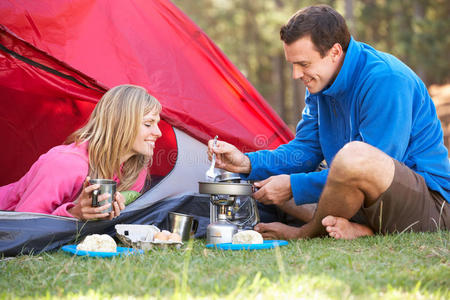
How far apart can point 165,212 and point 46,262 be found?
84 cm

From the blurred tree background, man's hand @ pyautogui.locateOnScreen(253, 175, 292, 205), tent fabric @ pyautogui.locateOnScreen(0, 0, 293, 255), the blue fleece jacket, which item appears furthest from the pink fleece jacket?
the blurred tree background

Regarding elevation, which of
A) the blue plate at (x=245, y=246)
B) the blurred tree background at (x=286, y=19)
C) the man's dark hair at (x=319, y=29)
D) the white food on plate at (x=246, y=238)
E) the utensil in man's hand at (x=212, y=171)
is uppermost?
the blurred tree background at (x=286, y=19)

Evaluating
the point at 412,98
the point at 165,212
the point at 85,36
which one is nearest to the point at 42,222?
the point at 165,212

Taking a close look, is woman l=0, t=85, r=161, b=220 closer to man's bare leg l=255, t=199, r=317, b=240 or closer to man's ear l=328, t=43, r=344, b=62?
man's bare leg l=255, t=199, r=317, b=240

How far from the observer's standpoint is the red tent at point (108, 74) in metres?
2.97

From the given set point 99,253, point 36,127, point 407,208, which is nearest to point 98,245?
point 99,253

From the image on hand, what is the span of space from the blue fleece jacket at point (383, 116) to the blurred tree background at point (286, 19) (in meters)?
6.79

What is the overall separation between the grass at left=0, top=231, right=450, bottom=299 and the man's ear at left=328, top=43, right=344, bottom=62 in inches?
36.3

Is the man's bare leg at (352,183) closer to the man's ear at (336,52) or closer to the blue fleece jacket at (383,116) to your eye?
the blue fleece jacket at (383,116)

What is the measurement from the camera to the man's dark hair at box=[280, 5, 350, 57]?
105 inches

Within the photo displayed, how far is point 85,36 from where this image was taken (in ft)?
10.2

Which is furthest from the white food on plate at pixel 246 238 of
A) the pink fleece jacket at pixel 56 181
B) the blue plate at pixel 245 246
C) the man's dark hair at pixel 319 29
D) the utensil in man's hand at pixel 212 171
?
the man's dark hair at pixel 319 29

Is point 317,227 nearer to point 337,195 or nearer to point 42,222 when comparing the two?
point 337,195

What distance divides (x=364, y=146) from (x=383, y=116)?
11.5 inches
